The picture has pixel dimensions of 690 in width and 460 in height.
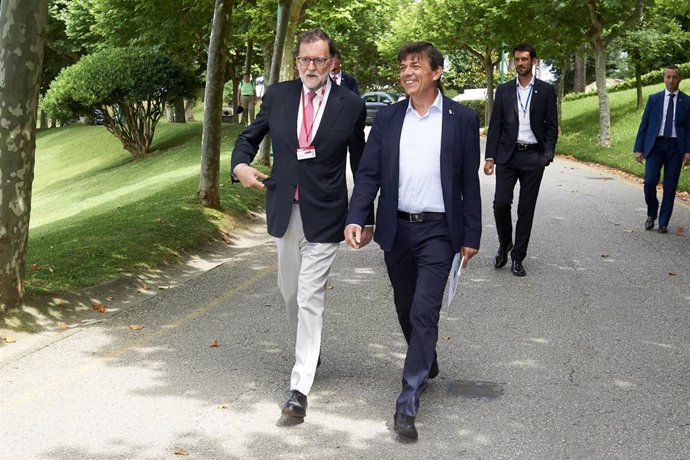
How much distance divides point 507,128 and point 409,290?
4.44m

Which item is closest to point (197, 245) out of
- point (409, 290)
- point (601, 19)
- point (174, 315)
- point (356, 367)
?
point (174, 315)

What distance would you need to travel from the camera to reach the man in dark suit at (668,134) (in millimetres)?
12227

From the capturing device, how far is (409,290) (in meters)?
5.79

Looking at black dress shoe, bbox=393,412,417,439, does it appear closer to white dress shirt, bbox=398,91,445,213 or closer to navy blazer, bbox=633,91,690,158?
white dress shirt, bbox=398,91,445,213

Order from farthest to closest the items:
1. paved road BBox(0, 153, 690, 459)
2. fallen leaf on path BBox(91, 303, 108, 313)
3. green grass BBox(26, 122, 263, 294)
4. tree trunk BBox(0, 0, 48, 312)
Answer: green grass BBox(26, 122, 263, 294) → fallen leaf on path BBox(91, 303, 108, 313) → tree trunk BBox(0, 0, 48, 312) → paved road BBox(0, 153, 690, 459)

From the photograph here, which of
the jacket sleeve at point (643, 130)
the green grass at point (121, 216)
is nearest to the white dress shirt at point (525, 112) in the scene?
the jacket sleeve at point (643, 130)

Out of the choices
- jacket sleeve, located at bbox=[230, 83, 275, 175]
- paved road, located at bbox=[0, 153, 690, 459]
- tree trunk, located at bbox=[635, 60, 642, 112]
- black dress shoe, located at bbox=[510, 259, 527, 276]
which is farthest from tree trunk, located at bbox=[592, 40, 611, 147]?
jacket sleeve, located at bbox=[230, 83, 275, 175]

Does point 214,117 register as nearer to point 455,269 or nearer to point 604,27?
point 455,269

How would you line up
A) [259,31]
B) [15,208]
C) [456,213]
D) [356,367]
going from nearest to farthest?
[456,213]
[356,367]
[15,208]
[259,31]

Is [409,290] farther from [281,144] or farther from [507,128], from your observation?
[507,128]

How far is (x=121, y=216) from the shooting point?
557 inches

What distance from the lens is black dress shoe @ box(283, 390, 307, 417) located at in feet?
17.8

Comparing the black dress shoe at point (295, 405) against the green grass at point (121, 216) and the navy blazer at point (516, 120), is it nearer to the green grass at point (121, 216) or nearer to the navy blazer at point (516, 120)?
the green grass at point (121, 216)

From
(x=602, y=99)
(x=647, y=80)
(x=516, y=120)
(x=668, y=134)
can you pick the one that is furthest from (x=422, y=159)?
(x=647, y=80)
